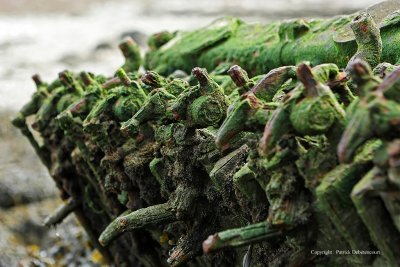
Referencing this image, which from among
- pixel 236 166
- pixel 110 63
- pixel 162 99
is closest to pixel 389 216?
pixel 236 166

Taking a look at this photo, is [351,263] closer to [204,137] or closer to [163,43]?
[204,137]

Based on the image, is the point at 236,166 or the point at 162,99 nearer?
the point at 236,166

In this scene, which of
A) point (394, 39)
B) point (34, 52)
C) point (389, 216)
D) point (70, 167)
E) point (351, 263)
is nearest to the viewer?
point (389, 216)

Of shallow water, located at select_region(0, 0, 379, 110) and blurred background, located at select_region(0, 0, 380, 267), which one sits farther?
shallow water, located at select_region(0, 0, 379, 110)

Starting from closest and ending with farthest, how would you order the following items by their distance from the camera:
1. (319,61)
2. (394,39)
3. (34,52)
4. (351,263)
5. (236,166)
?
(351,263)
(236,166)
(394,39)
(319,61)
(34,52)

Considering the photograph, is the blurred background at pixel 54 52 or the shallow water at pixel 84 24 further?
the shallow water at pixel 84 24

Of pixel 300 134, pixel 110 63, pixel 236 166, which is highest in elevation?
pixel 300 134
